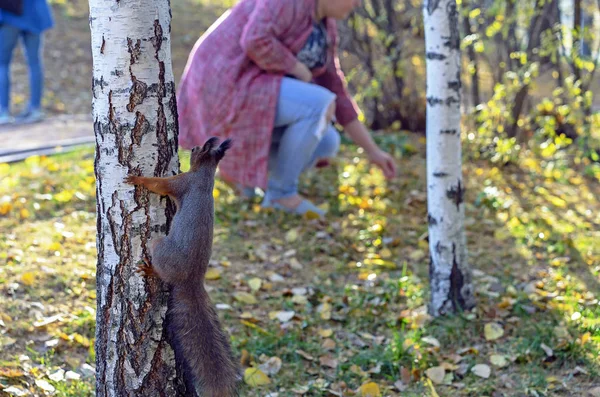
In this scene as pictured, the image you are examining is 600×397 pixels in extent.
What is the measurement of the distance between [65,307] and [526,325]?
2151mm

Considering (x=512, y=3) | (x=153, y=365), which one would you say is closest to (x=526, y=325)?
(x=153, y=365)

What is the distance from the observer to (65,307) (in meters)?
3.22

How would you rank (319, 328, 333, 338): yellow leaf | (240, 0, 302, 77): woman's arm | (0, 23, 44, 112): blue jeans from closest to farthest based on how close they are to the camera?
(319, 328, 333, 338): yellow leaf, (240, 0, 302, 77): woman's arm, (0, 23, 44, 112): blue jeans

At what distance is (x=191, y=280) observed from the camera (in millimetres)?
2145

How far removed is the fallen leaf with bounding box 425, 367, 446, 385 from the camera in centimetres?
280

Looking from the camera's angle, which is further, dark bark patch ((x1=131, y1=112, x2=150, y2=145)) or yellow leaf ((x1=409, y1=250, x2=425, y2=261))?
yellow leaf ((x1=409, y1=250, x2=425, y2=261))

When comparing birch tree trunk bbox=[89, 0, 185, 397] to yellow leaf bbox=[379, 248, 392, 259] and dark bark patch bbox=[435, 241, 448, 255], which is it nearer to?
dark bark patch bbox=[435, 241, 448, 255]

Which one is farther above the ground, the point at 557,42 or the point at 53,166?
the point at 557,42

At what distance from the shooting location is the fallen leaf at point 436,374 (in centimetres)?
280

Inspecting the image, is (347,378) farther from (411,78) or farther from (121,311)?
(411,78)

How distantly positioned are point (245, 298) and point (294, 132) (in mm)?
1270

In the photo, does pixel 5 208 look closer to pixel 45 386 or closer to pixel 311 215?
pixel 311 215

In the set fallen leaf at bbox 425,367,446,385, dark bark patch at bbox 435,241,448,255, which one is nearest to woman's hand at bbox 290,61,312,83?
dark bark patch at bbox 435,241,448,255

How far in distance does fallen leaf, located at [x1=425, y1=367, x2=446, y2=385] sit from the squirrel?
39.4 inches
